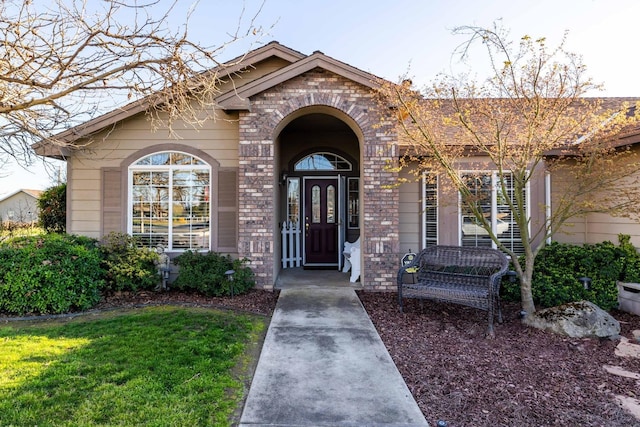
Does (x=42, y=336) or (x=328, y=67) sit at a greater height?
(x=328, y=67)

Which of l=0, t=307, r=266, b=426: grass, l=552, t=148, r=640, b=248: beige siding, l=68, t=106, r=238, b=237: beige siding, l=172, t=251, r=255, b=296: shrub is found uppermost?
l=68, t=106, r=238, b=237: beige siding

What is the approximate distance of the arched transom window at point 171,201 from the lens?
24.0ft

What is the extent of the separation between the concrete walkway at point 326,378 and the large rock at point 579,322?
2.40 meters

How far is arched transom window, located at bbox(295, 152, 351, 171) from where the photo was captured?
9.21m

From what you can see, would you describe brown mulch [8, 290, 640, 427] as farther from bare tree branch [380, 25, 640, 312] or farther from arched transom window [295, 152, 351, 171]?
arched transom window [295, 152, 351, 171]

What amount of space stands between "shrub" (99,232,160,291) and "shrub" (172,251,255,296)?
0.44m

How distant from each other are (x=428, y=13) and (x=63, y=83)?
5.95m

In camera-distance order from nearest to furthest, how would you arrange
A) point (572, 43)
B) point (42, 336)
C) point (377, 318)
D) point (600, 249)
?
point (42, 336), point (572, 43), point (377, 318), point (600, 249)

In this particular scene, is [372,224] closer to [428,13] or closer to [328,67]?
[328,67]

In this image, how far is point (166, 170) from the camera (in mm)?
7316

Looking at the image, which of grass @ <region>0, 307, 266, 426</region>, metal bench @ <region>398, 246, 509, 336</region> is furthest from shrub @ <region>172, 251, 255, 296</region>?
metal bench @ <region>398, 246, 509, 336</region>

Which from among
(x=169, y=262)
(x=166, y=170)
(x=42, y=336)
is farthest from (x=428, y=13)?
(x=42, y=336)

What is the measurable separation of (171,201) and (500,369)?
6.39 metres

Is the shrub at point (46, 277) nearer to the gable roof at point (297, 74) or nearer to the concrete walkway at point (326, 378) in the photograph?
the concrete walkway at point (326, 378)
